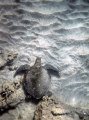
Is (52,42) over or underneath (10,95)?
over

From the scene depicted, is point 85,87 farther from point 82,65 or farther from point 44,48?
point 44,48

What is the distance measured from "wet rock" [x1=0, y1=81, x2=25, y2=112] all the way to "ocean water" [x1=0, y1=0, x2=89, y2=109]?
667mm

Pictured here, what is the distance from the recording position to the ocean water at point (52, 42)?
194 inches

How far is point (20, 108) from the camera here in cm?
416

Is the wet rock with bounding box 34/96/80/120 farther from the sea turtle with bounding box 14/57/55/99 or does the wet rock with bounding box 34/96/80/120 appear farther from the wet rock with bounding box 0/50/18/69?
the wet rock with bounding box 0/50/18/69

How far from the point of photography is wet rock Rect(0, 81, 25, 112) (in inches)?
152

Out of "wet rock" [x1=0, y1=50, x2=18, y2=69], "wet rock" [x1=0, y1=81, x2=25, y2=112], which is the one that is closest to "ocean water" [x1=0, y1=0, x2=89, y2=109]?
"wet rock" [x1=0, y1=50, x2=18, y2=69]

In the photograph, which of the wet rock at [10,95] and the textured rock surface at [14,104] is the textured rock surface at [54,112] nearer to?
the textured rock surface at [14,104]

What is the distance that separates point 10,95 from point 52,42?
10.7 ft

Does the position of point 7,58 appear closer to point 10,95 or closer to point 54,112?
point 10,95

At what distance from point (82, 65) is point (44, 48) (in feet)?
7.23

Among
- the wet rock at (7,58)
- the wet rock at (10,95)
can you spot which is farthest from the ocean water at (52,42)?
the wet rock at (10,95)

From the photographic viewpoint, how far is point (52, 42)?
5.24 metres

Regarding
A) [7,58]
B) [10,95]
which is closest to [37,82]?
[10,95]
